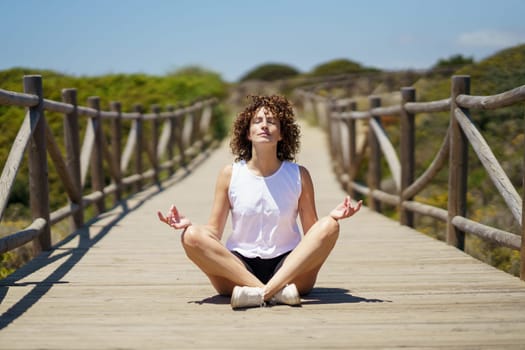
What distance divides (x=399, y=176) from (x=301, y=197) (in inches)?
136

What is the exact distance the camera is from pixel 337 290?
14.0 ft

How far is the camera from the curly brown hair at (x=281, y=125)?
13.2 feet

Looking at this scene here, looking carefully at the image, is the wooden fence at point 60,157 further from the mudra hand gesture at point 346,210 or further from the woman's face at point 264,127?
the mudra hand gesture at point 346,210

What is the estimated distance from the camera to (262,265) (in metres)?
4.01

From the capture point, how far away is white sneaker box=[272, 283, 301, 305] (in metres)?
3.77

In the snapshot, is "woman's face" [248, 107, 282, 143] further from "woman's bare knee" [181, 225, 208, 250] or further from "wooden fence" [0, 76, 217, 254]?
"wooden fence" [0, 76, 217, 254]

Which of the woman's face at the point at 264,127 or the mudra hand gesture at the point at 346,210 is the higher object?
the woman's face at the point at 264,127

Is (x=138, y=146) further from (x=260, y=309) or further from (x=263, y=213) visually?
(x=260, y=309)

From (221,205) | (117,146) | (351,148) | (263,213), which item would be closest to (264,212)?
(263,213)

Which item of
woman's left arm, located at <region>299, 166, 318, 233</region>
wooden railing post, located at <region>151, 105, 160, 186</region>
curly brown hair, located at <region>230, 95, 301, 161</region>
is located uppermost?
curly brown hair, located at <region>230, 95, 301, 161</region>

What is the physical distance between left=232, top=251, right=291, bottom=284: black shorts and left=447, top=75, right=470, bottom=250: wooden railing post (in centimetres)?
220

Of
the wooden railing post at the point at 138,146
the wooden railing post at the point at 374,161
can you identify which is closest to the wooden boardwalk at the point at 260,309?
the wooden railing post at the point at 374,161

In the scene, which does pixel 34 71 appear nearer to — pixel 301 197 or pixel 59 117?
pixel 59 117

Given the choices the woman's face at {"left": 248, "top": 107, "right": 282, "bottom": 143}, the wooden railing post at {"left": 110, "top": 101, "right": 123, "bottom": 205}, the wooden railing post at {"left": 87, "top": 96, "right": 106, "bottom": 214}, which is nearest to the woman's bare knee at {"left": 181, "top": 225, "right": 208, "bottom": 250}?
the woman's face at {"left": 248, "top": 107, "right": 282, "bottom": 143}
